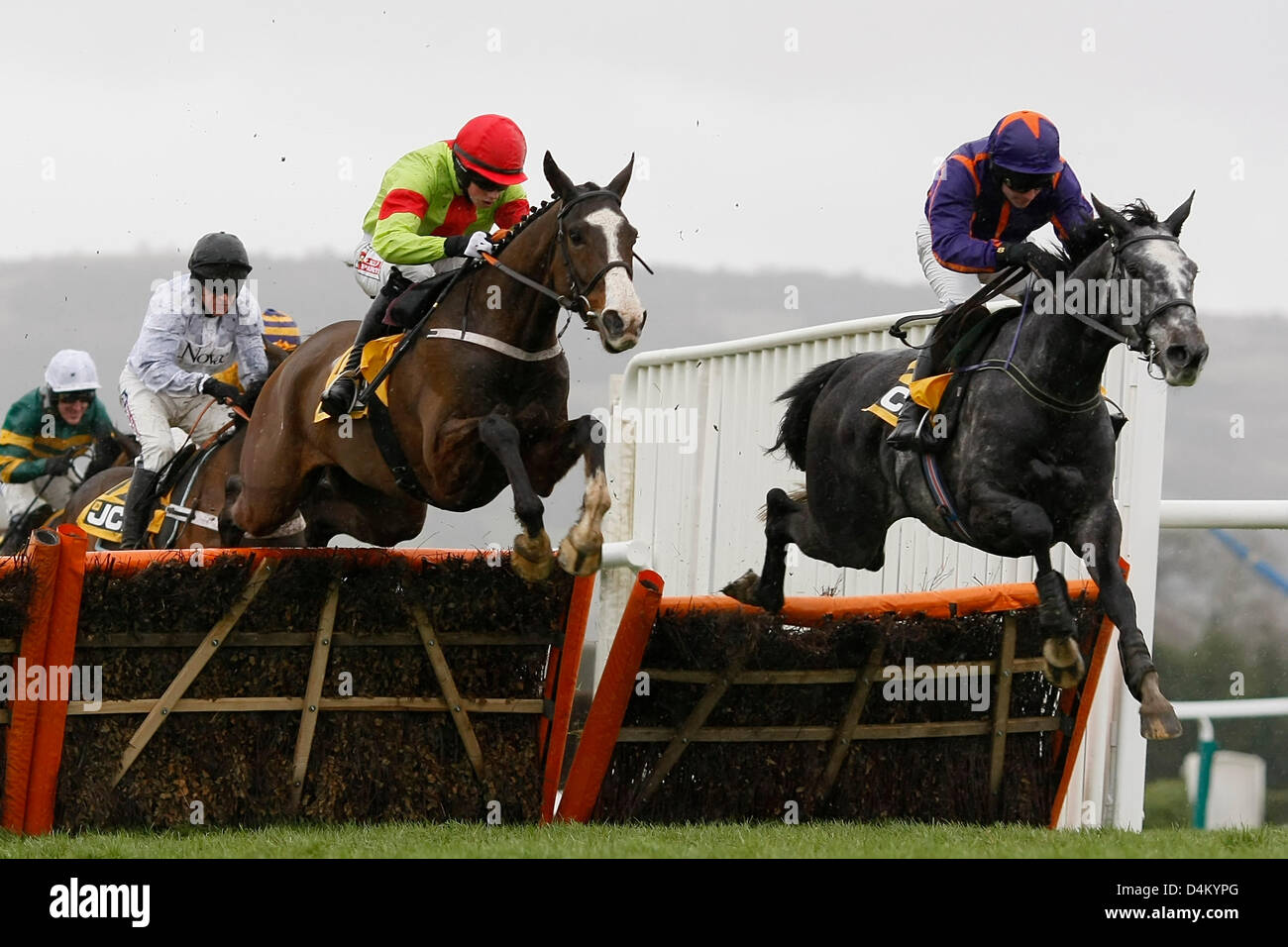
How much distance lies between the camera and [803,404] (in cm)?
720

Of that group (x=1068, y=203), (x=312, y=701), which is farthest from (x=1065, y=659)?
(x=312, y=701)

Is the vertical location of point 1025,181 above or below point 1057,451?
above

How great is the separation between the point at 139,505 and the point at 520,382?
3.29 metres

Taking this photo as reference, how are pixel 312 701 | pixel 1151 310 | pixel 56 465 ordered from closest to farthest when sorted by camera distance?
pixel 1151 310, pixel 312 701, pixel 56 465

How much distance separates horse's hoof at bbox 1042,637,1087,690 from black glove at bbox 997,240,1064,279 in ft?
4.31

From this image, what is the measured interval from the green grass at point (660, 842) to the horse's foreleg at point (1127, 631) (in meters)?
0.40

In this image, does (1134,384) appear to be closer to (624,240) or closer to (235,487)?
(624,240)

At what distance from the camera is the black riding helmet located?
8.41 meters

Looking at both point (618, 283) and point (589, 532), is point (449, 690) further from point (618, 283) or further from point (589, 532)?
point (618, 283)

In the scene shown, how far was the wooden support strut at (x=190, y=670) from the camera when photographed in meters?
6.21

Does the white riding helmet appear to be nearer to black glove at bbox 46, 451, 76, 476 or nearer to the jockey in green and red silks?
black glove at bbox 46, 451, 76, 476

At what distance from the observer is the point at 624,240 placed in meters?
5.91
